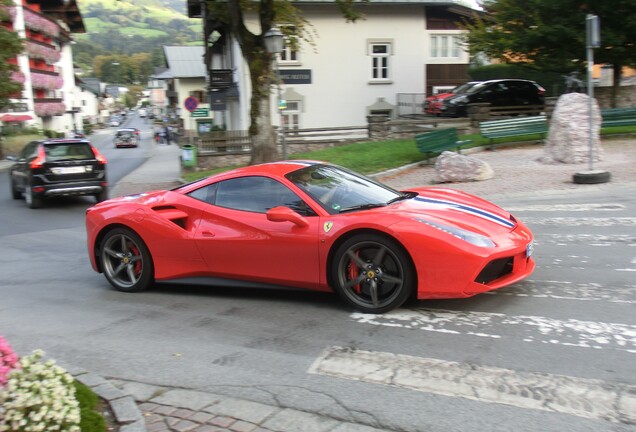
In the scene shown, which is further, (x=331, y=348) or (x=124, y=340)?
(x=124, y=340)

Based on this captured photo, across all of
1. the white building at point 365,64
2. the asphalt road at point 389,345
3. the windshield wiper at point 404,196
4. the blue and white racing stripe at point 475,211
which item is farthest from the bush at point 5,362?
the white building at point 365,64

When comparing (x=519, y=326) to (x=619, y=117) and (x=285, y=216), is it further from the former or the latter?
(x=619, y=117)

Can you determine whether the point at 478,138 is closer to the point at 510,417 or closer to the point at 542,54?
the point at 542,54

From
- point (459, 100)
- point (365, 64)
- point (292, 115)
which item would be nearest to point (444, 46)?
point (365, 64)

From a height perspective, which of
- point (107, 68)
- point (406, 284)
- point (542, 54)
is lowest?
point (406, 284)

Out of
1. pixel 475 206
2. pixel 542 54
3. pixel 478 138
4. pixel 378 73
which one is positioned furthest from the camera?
pixel 378 73

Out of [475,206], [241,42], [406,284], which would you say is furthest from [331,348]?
[241,42]

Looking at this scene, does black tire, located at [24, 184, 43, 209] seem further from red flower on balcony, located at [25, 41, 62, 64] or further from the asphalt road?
red flower on balcony, located at [25, 41, 62, 64]

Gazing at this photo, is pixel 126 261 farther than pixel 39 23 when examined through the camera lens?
No

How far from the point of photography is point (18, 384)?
9.70 feet

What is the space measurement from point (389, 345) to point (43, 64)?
64763 mm

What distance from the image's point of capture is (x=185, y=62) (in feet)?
206

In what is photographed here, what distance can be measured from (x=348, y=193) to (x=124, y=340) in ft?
8.15

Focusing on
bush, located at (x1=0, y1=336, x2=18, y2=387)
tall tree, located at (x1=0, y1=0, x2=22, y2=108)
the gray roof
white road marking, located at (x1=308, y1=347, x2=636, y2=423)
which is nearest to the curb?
bush, located at (x1=0, y1=336, x2=18, y2=387)
